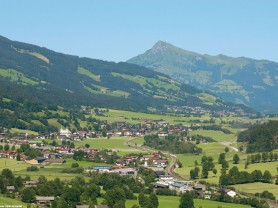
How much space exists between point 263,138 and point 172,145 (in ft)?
78.6

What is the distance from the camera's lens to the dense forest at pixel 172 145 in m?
145

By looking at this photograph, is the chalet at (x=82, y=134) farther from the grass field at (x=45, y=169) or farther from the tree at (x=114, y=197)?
the tree at (x=114, y=197)

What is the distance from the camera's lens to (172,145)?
503ft

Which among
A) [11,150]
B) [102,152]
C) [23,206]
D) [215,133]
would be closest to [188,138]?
[215,133]

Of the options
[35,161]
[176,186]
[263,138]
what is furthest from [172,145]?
[176,186]

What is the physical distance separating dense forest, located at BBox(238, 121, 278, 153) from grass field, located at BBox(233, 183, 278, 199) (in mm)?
38933

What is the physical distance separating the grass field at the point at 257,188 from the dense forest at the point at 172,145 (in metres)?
48.0

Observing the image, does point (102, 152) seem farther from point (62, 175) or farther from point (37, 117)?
point (37, 117)

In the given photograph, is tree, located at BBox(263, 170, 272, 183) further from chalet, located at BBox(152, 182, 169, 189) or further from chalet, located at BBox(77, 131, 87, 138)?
chalet, located at BBox(77, 131, 87, 138)

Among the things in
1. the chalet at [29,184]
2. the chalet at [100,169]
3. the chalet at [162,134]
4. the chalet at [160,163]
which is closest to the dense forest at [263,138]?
the chalet at [160,163]

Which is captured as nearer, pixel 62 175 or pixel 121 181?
pixel 121 181

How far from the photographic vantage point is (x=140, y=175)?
336 feet

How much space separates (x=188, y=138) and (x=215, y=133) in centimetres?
2724

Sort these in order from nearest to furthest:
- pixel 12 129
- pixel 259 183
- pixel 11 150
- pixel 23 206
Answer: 1. pixel 23 206
2. pixel 259 183
3. pixel 11 150
4. pixel 12 129
